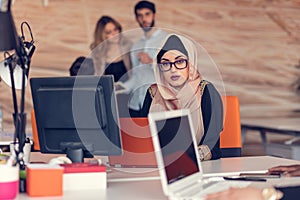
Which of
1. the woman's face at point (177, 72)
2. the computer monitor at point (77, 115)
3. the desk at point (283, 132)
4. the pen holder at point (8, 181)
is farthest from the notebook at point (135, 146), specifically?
the desk at point (283, 132)

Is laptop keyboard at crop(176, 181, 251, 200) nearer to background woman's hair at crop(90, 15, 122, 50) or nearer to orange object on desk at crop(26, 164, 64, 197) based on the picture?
orange object on desk at crop(26, 164, 64, 197)

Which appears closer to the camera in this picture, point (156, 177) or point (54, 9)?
point (156, 177)

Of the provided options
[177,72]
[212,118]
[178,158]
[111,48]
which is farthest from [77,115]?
[111,48]

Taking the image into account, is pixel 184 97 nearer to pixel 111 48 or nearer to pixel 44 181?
pixel 44 181

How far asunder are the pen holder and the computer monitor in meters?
0.43

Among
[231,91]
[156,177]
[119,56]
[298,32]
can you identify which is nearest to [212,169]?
[156,177]

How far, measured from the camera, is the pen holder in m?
2.10

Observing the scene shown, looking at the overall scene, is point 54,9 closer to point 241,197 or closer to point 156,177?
point 156,177

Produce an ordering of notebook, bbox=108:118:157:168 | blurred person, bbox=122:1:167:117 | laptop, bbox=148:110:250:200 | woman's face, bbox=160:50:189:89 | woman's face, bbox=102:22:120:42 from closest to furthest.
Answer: laptop, bbox=148:110:250:200 < notebook, bbox=108:118:157:168 < woman's face, bbox=160:50:189:89 < blurred person, bbox=122:1:167:117 < woman's face, bbox=102:22:120:42

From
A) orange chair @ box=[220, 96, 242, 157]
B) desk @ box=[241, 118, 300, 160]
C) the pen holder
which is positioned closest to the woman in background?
desk @ box=[241, 118, 300, 160]

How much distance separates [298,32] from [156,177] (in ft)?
16.5

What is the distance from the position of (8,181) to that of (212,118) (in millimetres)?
1640

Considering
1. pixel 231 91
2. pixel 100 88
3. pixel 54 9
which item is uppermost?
pixel 54 9

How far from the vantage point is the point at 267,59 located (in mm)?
7117
